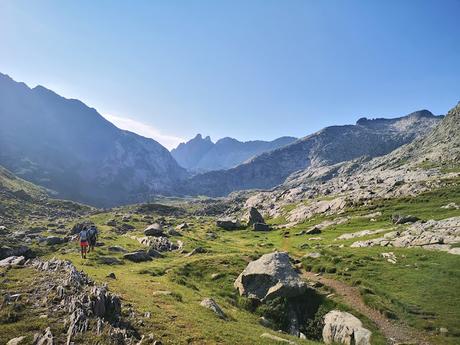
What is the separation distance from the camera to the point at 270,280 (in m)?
40.8

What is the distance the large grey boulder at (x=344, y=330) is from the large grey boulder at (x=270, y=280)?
5.42 meters

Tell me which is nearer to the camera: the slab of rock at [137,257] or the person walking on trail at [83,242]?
the person walking on trail at [83,242]

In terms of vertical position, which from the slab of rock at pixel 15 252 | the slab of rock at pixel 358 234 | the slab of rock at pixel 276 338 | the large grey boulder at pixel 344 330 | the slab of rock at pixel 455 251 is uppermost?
the slab of rock at pixel 455 251

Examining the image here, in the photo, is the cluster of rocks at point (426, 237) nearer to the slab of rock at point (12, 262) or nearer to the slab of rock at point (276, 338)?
the slab of rock at point (276, 338)

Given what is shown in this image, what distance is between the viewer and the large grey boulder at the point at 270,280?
127ft

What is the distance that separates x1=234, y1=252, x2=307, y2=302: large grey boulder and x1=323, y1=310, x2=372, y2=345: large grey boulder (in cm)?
542

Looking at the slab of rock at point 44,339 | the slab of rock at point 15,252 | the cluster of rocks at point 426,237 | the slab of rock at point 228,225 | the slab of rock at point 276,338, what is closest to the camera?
the slab of rock at point 44,339

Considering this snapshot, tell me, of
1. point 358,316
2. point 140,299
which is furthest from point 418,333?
point 140,299

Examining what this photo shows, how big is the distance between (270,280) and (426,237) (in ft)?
113

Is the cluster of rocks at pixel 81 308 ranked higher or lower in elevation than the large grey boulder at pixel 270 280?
higher

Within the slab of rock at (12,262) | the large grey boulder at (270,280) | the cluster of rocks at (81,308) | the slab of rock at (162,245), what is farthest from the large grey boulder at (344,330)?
the slab of rock at (162,245)

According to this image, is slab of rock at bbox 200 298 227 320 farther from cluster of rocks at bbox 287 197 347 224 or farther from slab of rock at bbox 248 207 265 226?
slab of rock at bbox 248 207 265 226

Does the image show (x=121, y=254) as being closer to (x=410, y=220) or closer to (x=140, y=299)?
(x=140, y=299)

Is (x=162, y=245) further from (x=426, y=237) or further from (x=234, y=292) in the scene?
(x=426, y=237)
